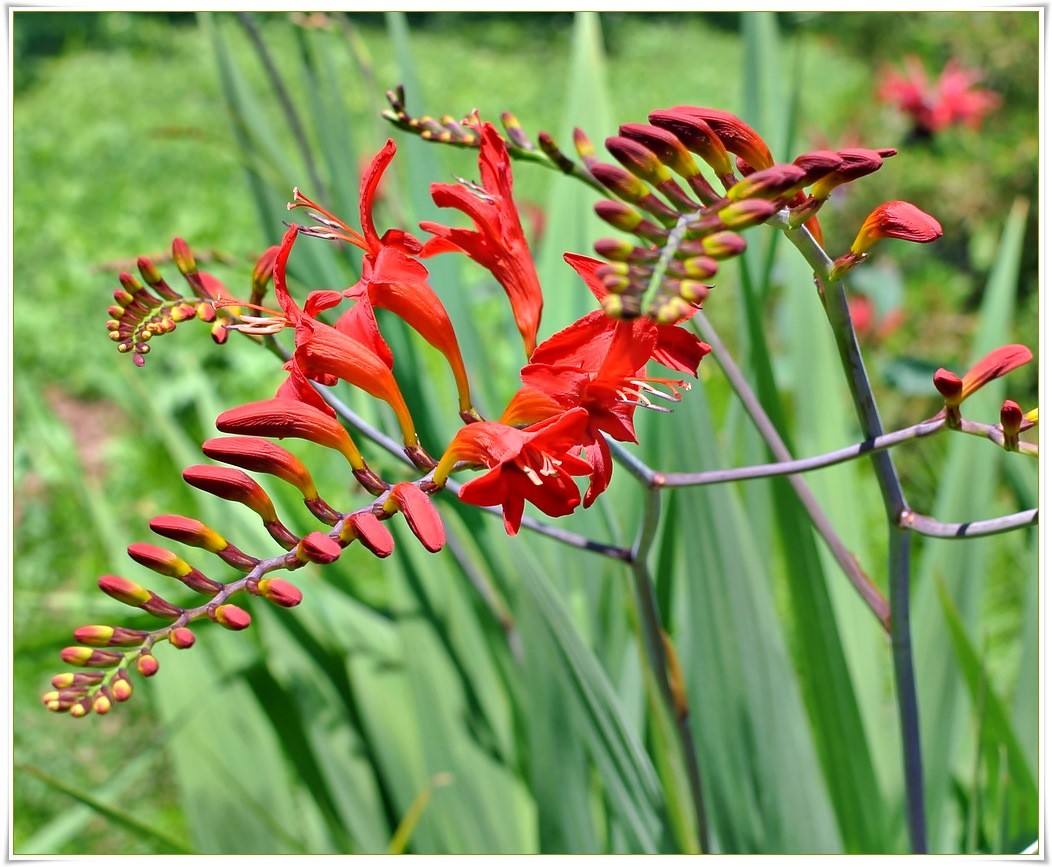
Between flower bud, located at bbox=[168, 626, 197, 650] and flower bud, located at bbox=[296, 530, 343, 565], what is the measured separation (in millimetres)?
55

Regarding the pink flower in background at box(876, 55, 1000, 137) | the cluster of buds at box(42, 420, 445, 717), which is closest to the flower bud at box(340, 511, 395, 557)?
the cluster of buds at box(42, 420, 445, 717)

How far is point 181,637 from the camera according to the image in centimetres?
42

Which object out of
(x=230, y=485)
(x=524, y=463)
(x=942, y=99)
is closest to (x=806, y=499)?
(x=524, y=463)

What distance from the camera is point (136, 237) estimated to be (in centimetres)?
272

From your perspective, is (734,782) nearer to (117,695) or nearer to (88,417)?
(117,695)

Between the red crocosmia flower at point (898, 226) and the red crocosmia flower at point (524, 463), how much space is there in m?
0.15

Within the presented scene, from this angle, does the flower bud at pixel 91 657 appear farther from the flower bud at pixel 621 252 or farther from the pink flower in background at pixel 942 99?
the pink flower in background at pixel 942 99

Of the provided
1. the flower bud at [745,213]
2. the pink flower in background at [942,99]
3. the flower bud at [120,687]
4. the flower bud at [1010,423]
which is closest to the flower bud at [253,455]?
the flower bud at [120,687]

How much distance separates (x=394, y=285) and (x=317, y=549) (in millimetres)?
162

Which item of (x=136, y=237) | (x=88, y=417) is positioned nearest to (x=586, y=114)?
(x=88, y=417)

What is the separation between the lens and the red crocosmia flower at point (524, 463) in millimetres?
443

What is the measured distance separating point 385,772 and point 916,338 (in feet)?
5.26

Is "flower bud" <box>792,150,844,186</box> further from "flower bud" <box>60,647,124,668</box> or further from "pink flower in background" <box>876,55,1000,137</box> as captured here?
"pink flower in background" <box>876,55,1000,137</box>

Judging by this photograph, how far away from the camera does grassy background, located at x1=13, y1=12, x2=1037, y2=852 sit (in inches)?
55.6
